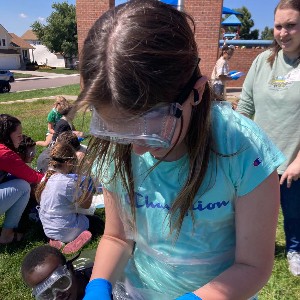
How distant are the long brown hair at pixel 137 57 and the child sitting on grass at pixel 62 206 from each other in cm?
260

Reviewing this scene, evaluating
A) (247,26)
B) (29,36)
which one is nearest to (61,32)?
(247,26)

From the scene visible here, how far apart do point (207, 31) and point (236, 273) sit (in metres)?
11.8

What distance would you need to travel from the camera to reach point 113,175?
1270 mm

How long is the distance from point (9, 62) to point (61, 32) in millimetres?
9666

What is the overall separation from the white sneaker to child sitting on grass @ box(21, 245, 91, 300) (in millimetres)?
1599

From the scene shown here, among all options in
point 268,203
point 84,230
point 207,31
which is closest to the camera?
point 268,203

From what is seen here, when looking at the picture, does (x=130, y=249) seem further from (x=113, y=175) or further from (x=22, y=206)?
(x=22, y=206)

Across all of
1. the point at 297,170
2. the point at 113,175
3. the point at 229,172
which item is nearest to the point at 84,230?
the point at 297,170

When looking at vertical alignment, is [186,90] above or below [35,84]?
above

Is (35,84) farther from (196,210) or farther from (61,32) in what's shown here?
(61,32)

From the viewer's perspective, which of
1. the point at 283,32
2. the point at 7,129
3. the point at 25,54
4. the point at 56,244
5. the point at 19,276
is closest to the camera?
the point at 283,32

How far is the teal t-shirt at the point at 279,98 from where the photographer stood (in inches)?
94.0

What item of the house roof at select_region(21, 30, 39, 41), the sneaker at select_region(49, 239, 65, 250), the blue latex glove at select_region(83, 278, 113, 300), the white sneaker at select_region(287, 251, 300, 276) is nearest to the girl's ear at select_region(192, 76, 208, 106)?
the blue latex glove at select_region(83, 278, 113, 300)

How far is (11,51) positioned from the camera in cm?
5784
